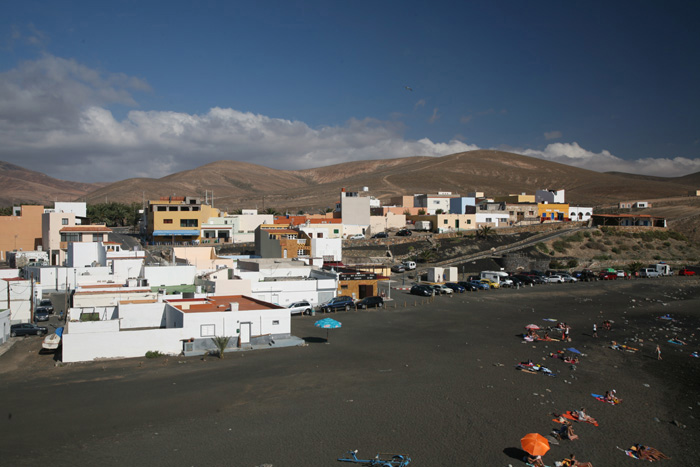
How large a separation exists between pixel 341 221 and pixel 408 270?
21.7 meters

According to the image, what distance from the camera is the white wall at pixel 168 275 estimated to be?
33.6 metres

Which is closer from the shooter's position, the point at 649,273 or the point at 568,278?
the point at 568,278

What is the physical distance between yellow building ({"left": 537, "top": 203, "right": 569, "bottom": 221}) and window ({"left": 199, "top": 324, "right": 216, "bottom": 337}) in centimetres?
6947

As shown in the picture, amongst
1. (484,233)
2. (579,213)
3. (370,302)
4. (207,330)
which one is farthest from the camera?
(579,213)

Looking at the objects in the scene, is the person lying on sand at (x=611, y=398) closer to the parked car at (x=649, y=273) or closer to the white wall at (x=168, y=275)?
the white wall at (x=168, y=275)

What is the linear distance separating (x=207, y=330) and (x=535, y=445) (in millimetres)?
14293

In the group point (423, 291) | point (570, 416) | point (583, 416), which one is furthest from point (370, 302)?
point (583, 416)

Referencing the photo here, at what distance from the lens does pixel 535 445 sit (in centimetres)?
1237

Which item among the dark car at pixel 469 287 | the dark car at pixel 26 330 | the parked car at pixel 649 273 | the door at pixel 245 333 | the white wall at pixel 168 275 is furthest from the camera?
the parked car at pixel 649 273

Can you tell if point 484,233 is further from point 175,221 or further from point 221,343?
point 221,343

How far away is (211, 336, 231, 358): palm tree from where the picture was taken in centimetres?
2077

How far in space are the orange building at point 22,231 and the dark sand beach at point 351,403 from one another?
4015 cm

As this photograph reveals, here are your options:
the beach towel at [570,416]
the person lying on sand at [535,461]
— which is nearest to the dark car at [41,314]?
the person lying on sand at [535,461]

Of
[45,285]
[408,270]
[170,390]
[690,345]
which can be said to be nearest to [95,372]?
[170,390]
